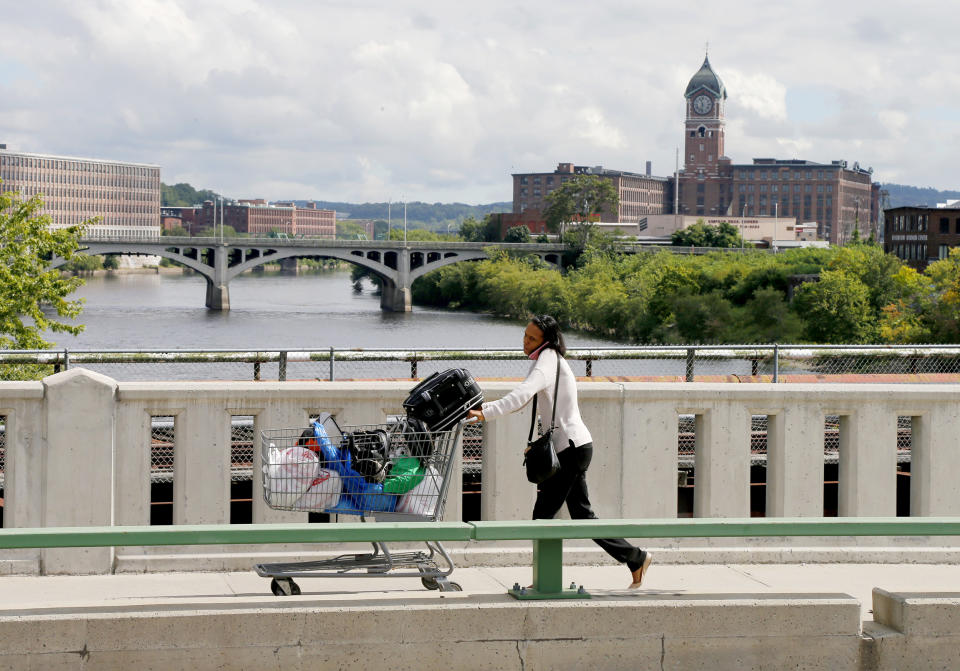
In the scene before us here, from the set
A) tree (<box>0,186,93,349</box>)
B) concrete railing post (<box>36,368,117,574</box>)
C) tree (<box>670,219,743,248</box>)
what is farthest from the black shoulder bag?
tree (<box>670,219,743,248</box>)

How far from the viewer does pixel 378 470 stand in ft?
20.4

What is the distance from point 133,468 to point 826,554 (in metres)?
3.62

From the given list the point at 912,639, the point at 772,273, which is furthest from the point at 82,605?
the point at 772,273

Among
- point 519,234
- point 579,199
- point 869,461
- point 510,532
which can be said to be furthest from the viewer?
point 519,234

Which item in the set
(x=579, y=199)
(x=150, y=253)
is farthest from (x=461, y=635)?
(x=579, y=199)

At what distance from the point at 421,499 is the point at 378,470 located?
27cm

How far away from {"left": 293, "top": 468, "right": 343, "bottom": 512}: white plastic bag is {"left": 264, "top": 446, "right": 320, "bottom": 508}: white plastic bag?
26 millimetres

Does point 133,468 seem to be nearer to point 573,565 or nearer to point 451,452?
point 451,452

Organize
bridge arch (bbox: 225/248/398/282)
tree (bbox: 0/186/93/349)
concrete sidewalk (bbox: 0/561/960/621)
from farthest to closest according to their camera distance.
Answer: bridge arch (bbox: 225/248/398/282), tree (bbox: 0/186/93/349), concrete sidewalk (bbox: 0/561/960/621)

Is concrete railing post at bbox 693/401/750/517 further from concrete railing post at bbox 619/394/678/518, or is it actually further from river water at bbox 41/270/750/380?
river water at bbox 41/270/750/380

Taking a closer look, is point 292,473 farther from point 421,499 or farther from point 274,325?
point 274,325

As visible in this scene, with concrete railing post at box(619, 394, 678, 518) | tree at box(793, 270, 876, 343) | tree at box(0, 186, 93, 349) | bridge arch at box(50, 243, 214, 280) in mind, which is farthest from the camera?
bridge arch at box(50, 243, 214, 280)

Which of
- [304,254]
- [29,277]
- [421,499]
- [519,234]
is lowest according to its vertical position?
[421,499]

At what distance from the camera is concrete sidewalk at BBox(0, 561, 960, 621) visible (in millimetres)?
5848
